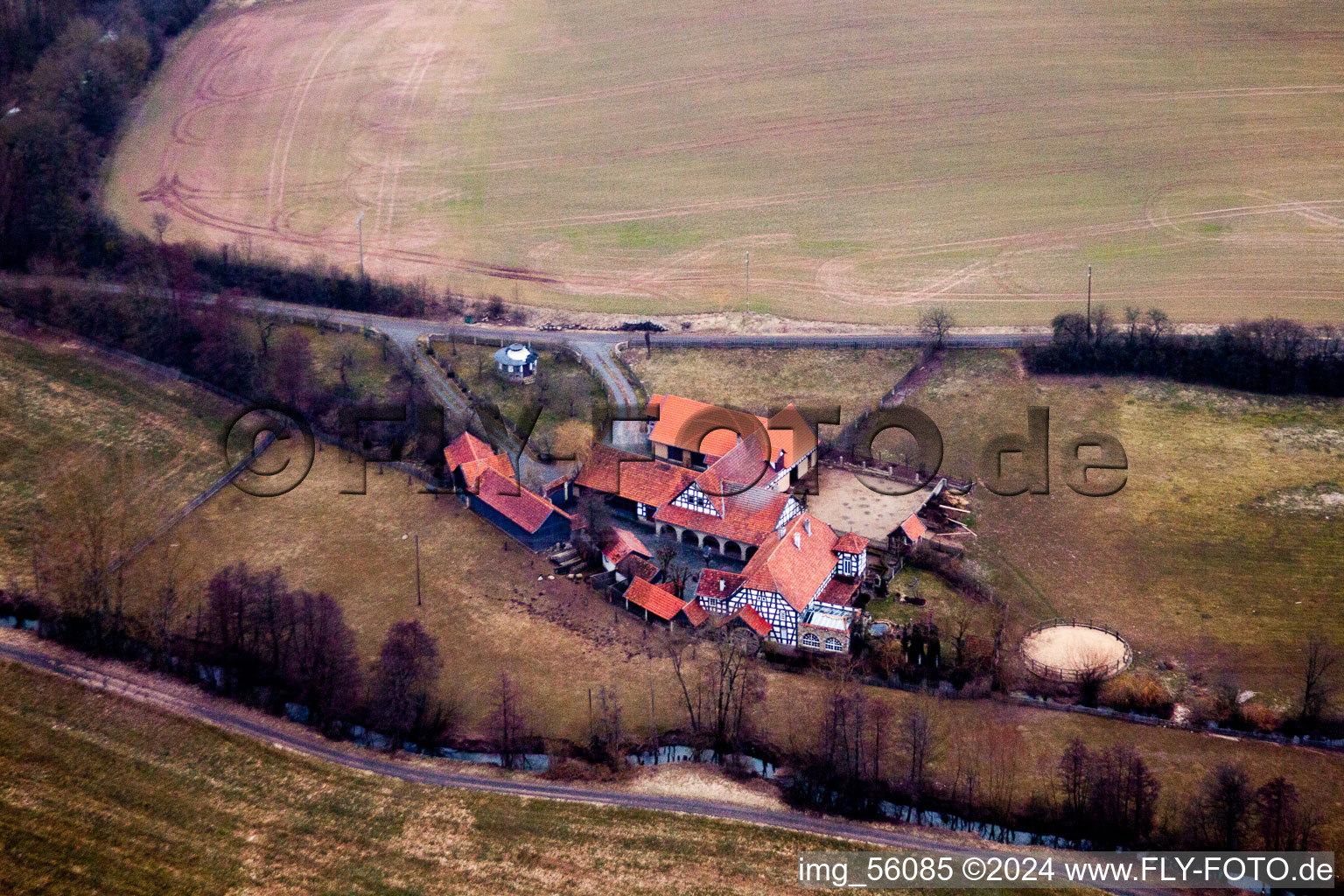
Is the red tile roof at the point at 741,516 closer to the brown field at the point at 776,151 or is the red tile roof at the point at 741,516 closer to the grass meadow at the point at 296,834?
the grass meadow at the point at 296,834

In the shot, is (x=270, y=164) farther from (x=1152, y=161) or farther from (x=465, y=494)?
(x=1152, y=161)

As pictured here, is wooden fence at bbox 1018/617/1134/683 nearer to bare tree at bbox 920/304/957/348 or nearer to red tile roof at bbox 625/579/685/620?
red tile roof at bbox 625/579/685/620

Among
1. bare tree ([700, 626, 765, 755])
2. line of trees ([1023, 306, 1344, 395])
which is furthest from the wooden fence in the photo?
line of trees ([1023, 306, 1344, 395])

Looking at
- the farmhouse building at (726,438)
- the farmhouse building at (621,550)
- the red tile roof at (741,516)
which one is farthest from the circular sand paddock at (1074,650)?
the farmhouse building at (621,550)

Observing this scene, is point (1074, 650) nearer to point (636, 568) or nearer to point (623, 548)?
point (636, 568)

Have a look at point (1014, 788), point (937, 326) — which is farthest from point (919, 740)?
point (937, 326)
